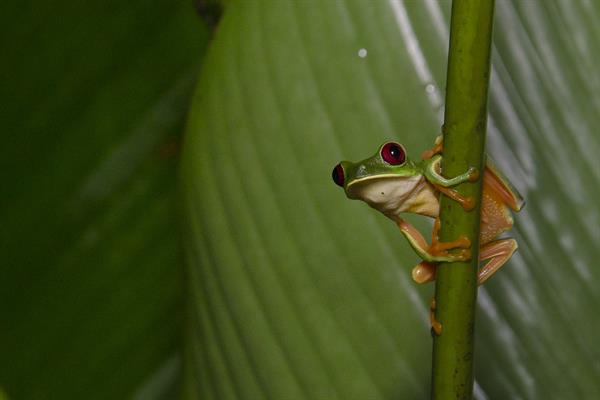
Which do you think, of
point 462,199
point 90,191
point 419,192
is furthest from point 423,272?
point 90,191

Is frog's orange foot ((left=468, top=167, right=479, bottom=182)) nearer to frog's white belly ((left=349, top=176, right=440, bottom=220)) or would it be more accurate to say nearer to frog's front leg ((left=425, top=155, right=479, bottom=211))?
frog's front leg ((left=425, top=155, right=479, bottom=211))

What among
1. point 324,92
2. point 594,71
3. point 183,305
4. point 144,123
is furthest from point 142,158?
point 594,71

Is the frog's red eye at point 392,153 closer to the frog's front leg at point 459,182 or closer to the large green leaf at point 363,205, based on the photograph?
the frog's front leg at point 459,182

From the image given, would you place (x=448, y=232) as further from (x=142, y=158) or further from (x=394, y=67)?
(x=142, y=158)

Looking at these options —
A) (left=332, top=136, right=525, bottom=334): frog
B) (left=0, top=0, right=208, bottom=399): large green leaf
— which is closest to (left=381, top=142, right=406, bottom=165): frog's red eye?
(left=332, top=136, right=525, bottom=334): frog

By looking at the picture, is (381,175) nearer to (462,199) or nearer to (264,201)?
(462,199)

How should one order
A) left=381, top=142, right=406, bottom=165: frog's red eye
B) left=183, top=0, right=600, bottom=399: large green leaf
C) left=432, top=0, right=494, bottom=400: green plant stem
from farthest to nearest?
left=183, top=0, right=600, bottom=399: large green leaf → left=381, top=142, right=406, bottom=165: frog's red eye → left=432, top=0, right=494, bottom=400: green plant stem

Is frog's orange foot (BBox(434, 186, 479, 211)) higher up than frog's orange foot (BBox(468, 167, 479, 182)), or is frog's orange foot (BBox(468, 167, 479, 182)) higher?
frog's orange foot (BBox(468, 167, 479, 182))
